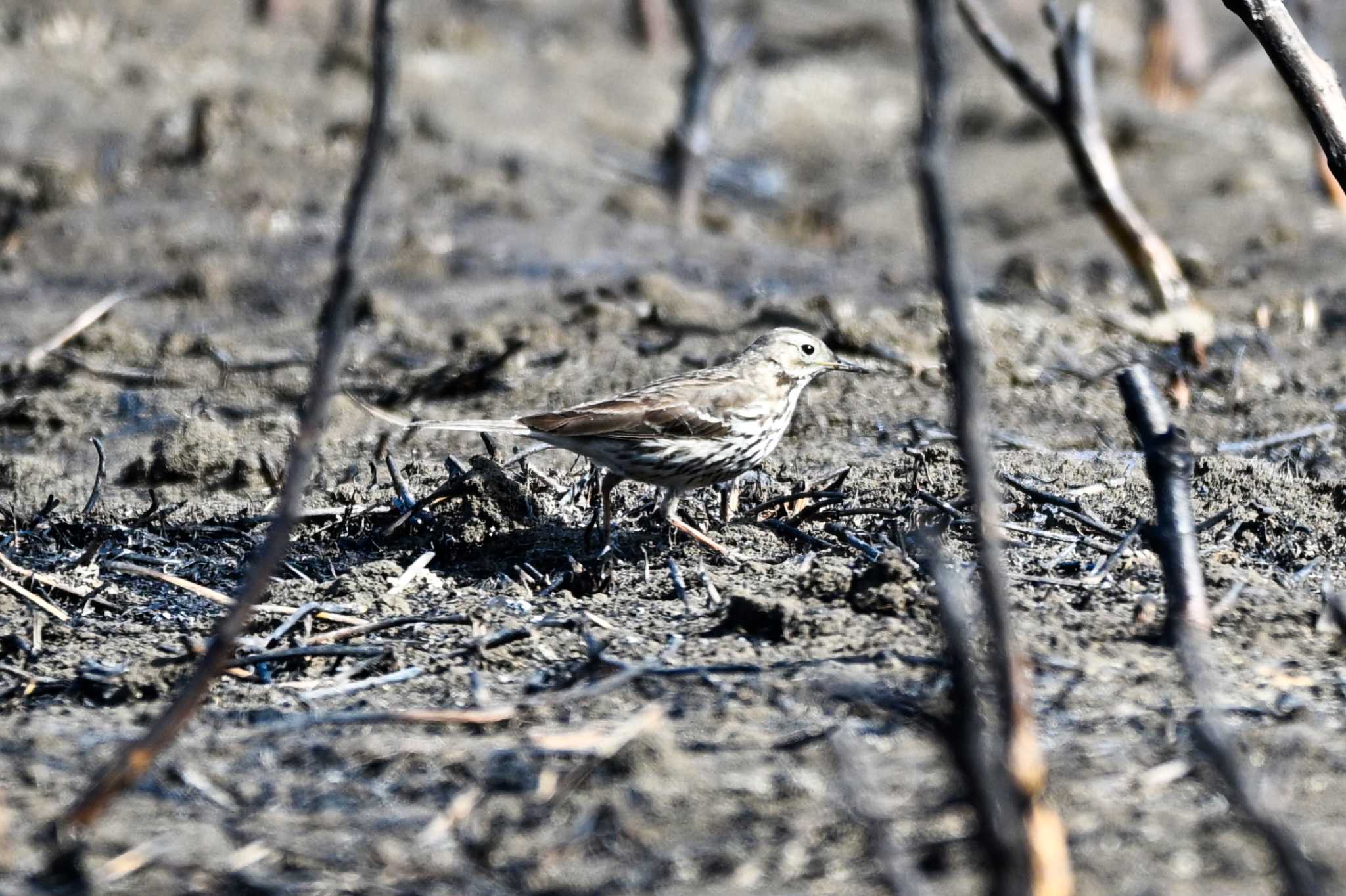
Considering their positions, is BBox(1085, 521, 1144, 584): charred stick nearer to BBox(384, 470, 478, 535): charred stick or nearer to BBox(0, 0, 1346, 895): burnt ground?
BBox(0, 0, 1346, 895): burnt ground

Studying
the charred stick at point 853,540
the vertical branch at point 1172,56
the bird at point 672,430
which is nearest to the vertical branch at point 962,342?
the charred stick at point 853,540

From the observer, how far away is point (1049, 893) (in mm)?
3189

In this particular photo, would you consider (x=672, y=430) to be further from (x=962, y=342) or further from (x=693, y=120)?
(x=693, y=120)

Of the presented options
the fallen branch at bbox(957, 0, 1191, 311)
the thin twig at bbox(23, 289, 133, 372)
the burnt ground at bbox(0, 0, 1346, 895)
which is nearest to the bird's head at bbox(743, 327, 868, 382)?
the burnt ground at bbox(0, 0, 1346, 895)

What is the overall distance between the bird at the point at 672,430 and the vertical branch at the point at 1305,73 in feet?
7.68

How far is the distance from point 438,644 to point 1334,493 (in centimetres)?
348

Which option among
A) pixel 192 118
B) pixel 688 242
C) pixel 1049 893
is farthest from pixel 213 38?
pixel 1049 893

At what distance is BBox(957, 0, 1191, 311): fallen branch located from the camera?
950cm

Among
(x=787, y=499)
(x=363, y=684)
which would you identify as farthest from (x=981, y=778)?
(x=787, y=499)

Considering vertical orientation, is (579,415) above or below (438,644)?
above

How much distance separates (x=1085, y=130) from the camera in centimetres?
950

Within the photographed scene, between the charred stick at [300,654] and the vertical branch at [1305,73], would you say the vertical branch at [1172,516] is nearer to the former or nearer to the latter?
the vertical branch at [1305,73]

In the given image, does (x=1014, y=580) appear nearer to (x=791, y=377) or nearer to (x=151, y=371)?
(x=791, y=377)

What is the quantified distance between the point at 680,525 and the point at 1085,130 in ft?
14.5
